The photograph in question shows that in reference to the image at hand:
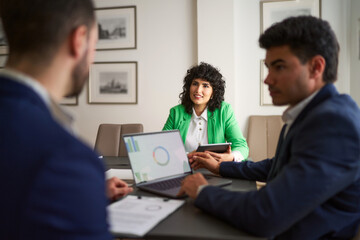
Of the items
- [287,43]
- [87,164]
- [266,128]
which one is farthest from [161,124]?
[87,164]

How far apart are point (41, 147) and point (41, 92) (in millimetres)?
162

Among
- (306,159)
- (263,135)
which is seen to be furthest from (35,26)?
(263,135)

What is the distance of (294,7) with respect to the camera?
373cm

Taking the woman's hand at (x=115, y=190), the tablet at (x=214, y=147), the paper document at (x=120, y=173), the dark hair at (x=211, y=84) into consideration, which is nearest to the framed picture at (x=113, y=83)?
the dark hair at (x=211, y=84)

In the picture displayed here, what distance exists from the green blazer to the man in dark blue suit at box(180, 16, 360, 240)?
1399mm

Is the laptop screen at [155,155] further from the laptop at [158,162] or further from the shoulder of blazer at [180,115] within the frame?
the shoulder of blazer at [180,115]

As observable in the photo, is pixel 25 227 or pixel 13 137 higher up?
pixel 13 137

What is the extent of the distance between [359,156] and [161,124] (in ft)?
10.8

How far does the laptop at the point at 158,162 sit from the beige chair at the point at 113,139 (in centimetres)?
161

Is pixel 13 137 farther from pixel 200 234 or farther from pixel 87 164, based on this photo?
pixel 200 234

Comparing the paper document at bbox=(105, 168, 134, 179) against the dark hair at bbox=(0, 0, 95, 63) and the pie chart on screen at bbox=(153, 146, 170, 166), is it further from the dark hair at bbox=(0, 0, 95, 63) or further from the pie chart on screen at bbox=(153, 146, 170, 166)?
the dark hair at bbox=(0, 0, 95, 63)

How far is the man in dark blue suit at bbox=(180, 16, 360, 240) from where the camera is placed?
914mm

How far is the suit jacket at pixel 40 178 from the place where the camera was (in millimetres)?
560

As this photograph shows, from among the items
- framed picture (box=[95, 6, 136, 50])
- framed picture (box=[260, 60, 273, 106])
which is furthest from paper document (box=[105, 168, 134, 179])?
framed picture (box=[95, 6, 136, 50])
